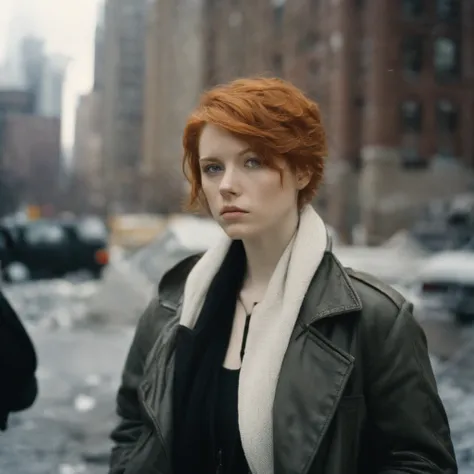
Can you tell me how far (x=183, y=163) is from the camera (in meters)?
1.81

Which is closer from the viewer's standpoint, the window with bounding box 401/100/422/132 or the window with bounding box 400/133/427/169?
the window with bounding box 401/100/422/132

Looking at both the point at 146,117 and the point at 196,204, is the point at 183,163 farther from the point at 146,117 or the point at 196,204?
the point at 146,117

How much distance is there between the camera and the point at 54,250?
1416 centimetres

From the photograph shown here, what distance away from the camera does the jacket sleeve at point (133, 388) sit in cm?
181

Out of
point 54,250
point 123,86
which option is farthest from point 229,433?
point 123,86

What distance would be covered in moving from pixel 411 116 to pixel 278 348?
2515 centimetres

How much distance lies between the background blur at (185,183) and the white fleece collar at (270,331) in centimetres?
282

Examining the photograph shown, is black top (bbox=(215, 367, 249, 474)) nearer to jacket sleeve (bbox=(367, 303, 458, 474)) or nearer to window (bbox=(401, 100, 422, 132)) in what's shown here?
jacket sleeve (bbox=(367, 303, 458, 474))

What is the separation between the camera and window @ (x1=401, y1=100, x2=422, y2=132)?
81.6 feet

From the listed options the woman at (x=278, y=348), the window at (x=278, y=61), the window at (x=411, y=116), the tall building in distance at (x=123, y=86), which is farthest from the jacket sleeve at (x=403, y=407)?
the tall building in distance at (x=123, y=86)

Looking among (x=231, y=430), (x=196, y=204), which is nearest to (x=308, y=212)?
(x=196, y=204)

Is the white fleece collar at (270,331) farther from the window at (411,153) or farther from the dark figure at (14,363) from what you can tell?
the window at (411,153)

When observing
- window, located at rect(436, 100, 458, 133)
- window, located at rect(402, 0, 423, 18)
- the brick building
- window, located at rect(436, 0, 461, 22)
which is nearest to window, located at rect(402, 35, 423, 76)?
the brick building

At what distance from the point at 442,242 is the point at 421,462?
56.1 feet
